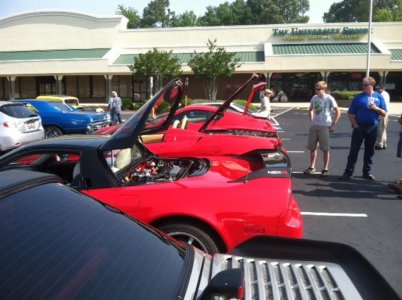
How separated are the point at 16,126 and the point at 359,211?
8.94 m

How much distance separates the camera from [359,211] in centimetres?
626

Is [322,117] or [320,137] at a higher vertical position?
[322,117]

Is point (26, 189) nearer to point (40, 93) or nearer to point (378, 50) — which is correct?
point (378, 50)

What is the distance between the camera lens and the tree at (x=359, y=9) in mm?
83500

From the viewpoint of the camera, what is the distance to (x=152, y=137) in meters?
7.43

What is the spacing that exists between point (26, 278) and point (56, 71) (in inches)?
1594

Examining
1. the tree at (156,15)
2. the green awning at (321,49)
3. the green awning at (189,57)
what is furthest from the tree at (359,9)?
the green awning at (189,57)

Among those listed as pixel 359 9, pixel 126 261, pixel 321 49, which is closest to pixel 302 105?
pixel 321 49

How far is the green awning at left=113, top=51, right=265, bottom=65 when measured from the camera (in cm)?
3804

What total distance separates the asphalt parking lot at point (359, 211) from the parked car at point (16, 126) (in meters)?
7.01

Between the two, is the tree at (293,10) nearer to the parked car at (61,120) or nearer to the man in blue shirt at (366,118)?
the parked car at (61,120)

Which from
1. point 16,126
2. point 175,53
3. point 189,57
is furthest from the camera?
Answer: point 175,53

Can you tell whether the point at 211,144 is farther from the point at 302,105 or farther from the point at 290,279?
the point at 302,105

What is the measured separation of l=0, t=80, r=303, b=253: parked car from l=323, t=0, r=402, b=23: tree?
8365cm
